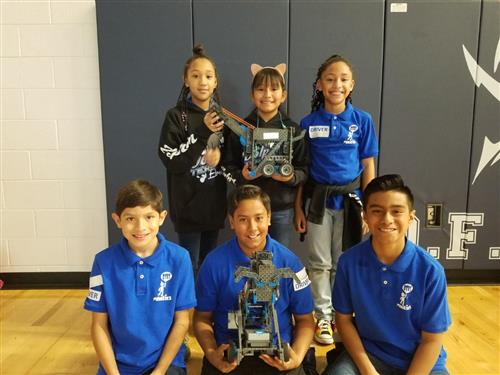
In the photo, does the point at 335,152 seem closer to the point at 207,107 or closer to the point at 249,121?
the point at 249,121

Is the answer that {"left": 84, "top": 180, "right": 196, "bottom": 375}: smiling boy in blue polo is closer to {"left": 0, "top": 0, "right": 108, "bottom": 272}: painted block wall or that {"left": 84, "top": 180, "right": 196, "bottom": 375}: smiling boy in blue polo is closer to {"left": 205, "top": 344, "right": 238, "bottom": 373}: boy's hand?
{"left": 205, "top": 344, "right": 238, "bottom": 373}: boy's hand

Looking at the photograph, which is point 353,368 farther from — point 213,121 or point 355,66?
point 355,66

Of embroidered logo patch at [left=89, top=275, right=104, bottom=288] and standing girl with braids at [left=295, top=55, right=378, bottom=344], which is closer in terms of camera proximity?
embroidered logo patch at [left=89, top=275, right=104, bottom=288]

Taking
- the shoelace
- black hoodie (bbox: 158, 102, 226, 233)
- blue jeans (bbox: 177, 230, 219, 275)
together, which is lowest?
the shoelace

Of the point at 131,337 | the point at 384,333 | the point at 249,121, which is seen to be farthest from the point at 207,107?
the point at 384,333

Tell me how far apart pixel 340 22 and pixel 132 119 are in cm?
160

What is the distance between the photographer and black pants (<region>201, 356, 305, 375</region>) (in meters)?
1.77

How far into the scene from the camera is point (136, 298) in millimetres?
1766

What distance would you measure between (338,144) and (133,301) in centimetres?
133

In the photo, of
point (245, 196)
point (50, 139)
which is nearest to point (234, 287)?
point (245, 196)

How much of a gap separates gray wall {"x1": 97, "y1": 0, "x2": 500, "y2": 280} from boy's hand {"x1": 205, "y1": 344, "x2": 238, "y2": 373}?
1.42 metres

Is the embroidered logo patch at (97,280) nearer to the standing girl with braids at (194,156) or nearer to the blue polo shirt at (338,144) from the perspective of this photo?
the standing girl with braids at (194,156)

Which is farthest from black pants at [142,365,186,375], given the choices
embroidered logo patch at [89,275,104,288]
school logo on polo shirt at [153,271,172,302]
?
embroidered logo patch at [89,275,104,288]

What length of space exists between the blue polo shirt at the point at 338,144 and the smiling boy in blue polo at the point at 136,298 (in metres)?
1.01
